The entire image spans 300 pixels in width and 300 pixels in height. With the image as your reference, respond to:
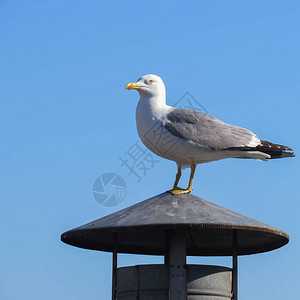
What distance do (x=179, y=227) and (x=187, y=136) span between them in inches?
102

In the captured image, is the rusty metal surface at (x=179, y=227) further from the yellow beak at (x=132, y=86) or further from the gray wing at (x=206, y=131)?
the yellow beak at (x=132, y=86)

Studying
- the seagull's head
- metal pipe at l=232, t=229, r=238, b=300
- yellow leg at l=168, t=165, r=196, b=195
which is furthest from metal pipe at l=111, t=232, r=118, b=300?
the seagull's head

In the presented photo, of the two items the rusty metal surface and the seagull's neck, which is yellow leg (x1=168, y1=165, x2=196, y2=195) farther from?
the seagull's neck

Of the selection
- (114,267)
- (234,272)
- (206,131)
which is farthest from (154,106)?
A: (234,272)

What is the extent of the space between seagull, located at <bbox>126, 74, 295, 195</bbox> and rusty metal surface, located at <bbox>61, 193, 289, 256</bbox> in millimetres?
822

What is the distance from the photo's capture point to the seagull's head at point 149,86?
1217cm

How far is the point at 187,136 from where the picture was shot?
37.9 feet

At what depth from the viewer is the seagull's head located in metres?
12.2

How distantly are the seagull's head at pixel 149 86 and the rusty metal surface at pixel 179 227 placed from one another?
6.88 feet

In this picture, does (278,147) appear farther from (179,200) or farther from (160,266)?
(160,266)

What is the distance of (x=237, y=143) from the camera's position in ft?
38.4

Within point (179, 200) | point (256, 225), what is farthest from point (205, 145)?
point (256, 225)

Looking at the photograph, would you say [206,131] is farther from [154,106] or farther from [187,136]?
[154,106]

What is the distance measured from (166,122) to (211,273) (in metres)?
2.94
